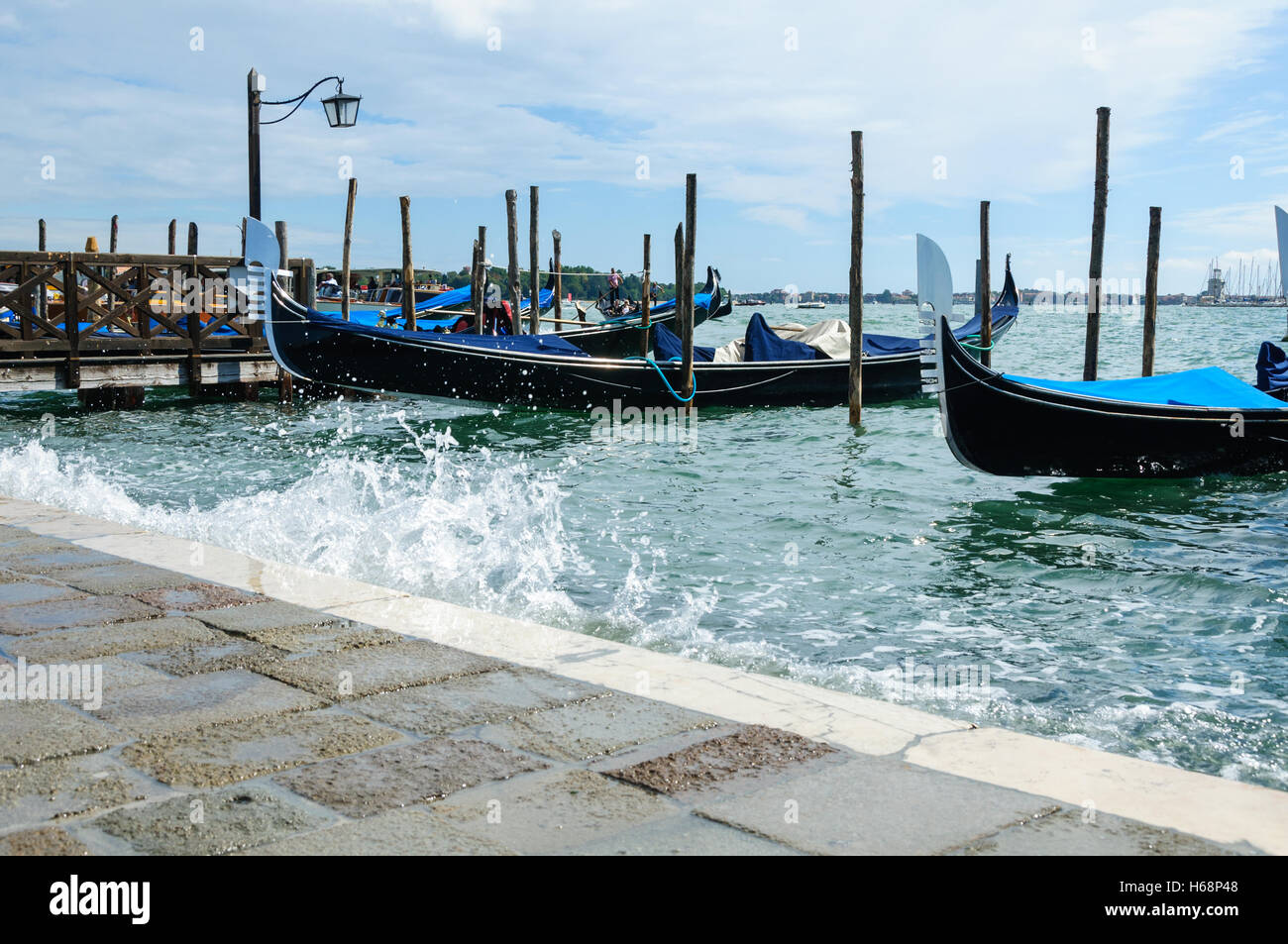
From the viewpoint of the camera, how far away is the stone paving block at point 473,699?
8.47 ft

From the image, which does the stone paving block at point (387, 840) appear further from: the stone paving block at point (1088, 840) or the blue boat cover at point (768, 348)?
the blue boat cover at point (768, 348)

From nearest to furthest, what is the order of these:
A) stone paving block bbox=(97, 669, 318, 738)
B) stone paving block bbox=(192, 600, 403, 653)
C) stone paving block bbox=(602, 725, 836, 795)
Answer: stone paving block bbox=(602, 725, 836, 795) < stone paving block bbox=(97, 669, 318, 738) < stone paving block bbox=(192, 600, 403, 653)

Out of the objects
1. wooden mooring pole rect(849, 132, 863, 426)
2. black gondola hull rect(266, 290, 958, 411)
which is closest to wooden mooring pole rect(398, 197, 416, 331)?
black gondola hull rect(266, 290, 958, 411)

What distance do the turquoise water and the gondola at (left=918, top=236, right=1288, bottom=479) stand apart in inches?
7.5

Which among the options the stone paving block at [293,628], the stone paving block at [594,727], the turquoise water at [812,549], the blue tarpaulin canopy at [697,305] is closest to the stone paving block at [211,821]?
the stone paving block at [594,727]

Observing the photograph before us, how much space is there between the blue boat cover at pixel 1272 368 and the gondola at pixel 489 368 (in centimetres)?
649

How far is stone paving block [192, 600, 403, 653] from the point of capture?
10.4ft

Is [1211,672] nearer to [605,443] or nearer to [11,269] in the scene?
[605,443]

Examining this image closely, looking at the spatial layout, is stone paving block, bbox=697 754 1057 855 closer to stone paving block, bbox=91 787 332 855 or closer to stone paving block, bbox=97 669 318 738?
stone paving block, bbox=91 787 332 855

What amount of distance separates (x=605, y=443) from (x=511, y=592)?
24.8 ft

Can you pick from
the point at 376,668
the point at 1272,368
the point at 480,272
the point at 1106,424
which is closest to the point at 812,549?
the point at 1106,424

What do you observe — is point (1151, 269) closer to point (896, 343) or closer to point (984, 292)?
point (984, 292)
